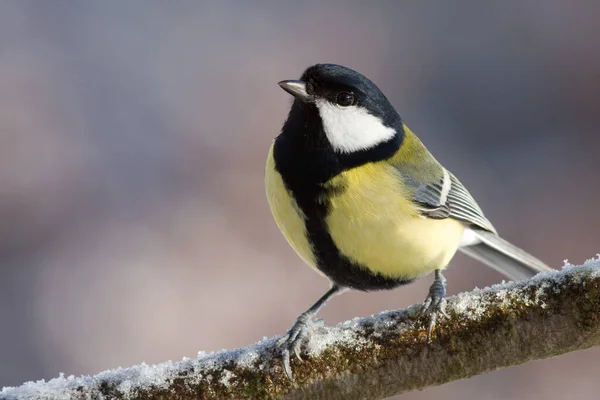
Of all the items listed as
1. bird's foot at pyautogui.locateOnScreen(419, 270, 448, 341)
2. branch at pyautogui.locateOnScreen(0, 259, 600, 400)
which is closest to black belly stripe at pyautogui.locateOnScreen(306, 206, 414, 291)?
bird's foot at pyautogui.locateOnScreen(419, 270, 448, 341)

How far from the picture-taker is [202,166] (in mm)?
2643

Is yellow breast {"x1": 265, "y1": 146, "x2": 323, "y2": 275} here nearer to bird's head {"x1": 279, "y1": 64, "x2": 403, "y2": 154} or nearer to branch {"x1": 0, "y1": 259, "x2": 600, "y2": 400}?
bird's head {"x1": 279, "y1": 64, "x2": 403, "y2": 154}

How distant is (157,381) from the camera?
0.90 m

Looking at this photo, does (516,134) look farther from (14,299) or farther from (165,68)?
(14,299)

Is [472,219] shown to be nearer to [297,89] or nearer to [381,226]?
[381,226]

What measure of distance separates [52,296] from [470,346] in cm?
166

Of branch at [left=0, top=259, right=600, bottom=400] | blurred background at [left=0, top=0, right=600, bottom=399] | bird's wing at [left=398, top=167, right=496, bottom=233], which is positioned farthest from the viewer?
blurred background at [left=0, top=0, right=600, bottom=399]

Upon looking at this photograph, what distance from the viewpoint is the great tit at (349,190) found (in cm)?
111

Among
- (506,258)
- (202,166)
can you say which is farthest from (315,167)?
(202,166)

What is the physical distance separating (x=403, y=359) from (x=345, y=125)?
1.25 feet

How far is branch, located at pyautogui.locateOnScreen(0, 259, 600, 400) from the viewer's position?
2.94ft

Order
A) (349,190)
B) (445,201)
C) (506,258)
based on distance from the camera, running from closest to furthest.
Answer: (349,190), (445,201), (506,258)

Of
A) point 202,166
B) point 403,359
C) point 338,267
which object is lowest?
point 403,359

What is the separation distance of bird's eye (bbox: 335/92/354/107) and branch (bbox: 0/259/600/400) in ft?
1.22
